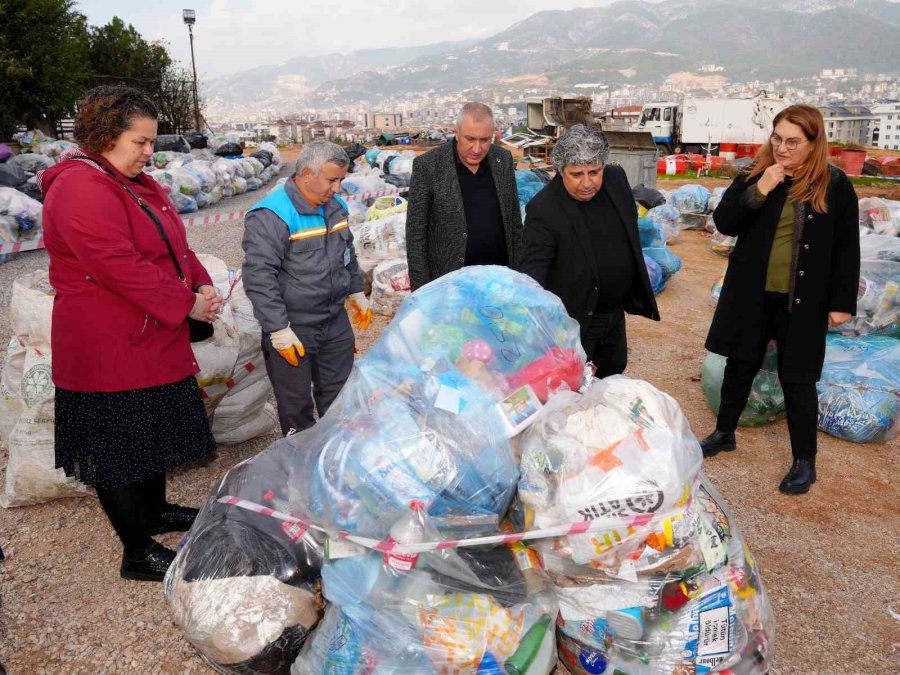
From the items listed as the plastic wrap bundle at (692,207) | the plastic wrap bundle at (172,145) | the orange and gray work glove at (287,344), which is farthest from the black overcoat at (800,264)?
the plastic wrap bundle at (172,145)

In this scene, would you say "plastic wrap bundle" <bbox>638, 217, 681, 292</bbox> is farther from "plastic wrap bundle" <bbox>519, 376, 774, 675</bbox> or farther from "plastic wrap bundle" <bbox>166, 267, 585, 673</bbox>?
"plastic wrap bundle" <bbox>519, 376, 774, 675</bbox>

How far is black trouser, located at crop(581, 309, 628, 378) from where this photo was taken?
8.65 feet

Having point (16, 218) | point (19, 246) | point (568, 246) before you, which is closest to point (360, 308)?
point (568, 246)

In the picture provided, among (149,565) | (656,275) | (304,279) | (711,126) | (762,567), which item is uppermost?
(711,126)

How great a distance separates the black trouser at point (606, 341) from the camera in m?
2.64

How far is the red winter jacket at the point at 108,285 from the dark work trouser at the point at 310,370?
0.48 metres

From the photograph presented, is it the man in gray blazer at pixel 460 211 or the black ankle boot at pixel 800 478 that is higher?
the man in gray blazer at pixel 460 211

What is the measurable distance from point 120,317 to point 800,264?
248 cm

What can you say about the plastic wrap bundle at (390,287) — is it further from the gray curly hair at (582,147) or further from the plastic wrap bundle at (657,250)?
the gray curly hair at (582,147)

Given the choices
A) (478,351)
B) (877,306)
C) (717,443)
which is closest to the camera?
(478,351)

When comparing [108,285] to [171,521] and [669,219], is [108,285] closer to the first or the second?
[171,521]

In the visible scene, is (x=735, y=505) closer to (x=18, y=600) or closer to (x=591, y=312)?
(x=591, y=312)

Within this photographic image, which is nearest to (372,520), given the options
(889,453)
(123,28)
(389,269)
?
(889,453)

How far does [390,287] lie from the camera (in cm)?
531
